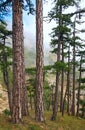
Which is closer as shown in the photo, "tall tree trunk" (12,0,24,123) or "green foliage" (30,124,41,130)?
"tall tree trunk" (12,0,24,123)

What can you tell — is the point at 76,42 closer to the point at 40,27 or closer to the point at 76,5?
the point at 76,5

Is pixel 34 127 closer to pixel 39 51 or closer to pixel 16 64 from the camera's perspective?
pixel 16 64

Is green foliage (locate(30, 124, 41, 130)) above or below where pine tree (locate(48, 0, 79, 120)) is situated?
below

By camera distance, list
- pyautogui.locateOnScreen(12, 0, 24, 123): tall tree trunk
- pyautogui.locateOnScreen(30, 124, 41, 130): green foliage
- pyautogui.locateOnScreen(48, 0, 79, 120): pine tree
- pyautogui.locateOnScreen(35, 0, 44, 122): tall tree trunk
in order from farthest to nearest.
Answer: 1. pyautogui.locateOnScreen(48, 0, 79, 120): pine tree
2. pyautogui.locateOnScreen(35, 0, 44, 122): tall tree trunk
3. pyautogui.locateOnScreen(30, 124, 41, 130): green foliage
4. pyautogui.locateOnScreen(12, 0, 24, 123): tall tree trunk

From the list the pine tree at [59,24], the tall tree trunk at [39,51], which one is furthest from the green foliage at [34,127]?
the pine tree at [59,24]

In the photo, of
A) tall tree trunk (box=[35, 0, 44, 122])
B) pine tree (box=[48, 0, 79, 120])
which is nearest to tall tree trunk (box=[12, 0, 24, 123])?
tall tree trunk (box=[35, 0, 44, 122])

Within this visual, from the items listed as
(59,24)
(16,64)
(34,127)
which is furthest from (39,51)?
(59,24)

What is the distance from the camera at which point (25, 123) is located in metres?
13.7

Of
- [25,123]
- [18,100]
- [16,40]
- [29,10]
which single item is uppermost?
[29,10]

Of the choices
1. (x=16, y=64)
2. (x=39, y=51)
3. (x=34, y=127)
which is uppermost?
(x=39, y=51)

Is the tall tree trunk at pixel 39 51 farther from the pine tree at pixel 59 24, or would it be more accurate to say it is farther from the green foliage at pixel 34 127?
the pine tree at pixel 59 24

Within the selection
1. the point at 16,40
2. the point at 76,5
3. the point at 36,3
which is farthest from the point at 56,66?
the point at 16,40

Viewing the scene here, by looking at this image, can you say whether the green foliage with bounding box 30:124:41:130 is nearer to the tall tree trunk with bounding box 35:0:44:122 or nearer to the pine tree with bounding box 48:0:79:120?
the tall tree trunk with bounding box 35:0:44:122

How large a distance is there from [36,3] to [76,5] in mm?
3065
